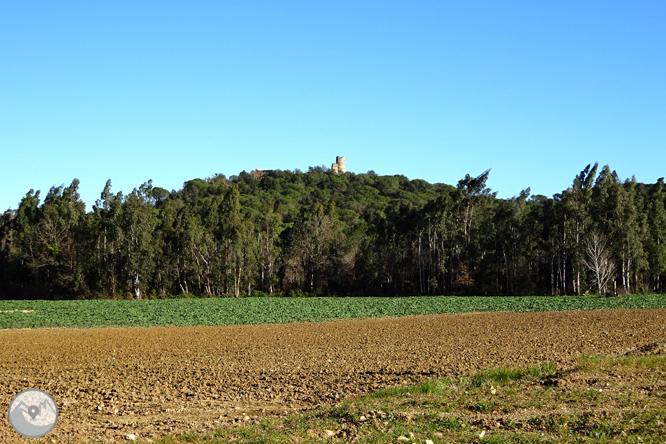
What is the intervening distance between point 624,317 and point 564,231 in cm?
3441

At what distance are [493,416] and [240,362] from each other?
1159 centimetres

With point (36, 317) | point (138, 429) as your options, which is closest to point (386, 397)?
point (138, 429)

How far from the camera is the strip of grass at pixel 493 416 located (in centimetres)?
868

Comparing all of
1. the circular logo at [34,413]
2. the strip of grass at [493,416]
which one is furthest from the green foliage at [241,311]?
the circular logo at [34,413]

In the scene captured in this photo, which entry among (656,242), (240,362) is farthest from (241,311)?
(656,242)

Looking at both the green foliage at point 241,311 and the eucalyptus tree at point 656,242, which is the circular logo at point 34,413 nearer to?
the green foliage at point 241,311

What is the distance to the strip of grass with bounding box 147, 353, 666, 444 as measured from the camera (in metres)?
8.68

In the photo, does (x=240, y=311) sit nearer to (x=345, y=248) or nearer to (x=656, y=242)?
(x=345, y=248)

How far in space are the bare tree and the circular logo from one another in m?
62.5

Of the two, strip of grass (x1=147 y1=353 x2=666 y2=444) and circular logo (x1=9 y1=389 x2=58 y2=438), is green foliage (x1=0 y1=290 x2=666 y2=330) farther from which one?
circular logo (x1=9 y1=389 x2=58 y2=438)

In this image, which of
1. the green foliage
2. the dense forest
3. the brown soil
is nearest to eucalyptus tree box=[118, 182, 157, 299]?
the dense forest

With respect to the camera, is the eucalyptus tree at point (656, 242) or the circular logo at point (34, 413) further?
the eucalyptus tree at point (656, 242)

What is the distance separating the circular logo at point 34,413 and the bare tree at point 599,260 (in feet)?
205

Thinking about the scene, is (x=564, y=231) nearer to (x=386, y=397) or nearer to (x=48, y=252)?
(x=386, y=397)
